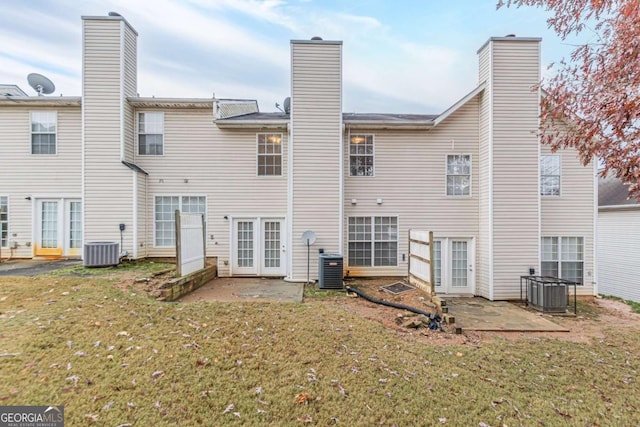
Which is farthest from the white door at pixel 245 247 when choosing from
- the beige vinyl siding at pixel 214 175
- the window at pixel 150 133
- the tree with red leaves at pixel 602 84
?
the tree with red leaves at pixel 602 84

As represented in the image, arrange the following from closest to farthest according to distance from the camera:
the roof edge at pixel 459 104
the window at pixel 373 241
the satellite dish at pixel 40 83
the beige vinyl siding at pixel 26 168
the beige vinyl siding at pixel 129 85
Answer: the beige vinyl siding at pixel 129 85
the roof edge at pixel 459 104
the beige vinyl siding at pixel 26 168
the window at pixel 373 241
the satellite dish at pixel 40 83

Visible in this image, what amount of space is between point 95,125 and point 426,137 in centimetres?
1194

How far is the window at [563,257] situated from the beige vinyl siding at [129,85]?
15.5 metres

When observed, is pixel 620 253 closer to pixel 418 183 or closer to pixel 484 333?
pixel 418 183

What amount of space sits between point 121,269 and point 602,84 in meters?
11.4

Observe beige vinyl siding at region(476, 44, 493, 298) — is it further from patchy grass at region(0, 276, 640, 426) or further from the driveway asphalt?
the driveway asphalt

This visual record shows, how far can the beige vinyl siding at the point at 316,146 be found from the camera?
9.59 m

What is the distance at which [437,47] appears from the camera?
15086 mm

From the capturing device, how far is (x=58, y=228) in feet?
32.9

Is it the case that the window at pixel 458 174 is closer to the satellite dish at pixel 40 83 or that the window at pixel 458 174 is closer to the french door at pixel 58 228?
the french door at pixel 58 228

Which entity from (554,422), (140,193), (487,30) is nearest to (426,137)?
(487,30)

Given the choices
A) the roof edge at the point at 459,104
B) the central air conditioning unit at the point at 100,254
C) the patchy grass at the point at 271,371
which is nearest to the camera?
the patchy grass at the point at 271,371

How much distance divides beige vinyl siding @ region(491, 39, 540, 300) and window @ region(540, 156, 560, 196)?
0.87m

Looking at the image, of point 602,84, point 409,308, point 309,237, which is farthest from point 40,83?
point 602,84
